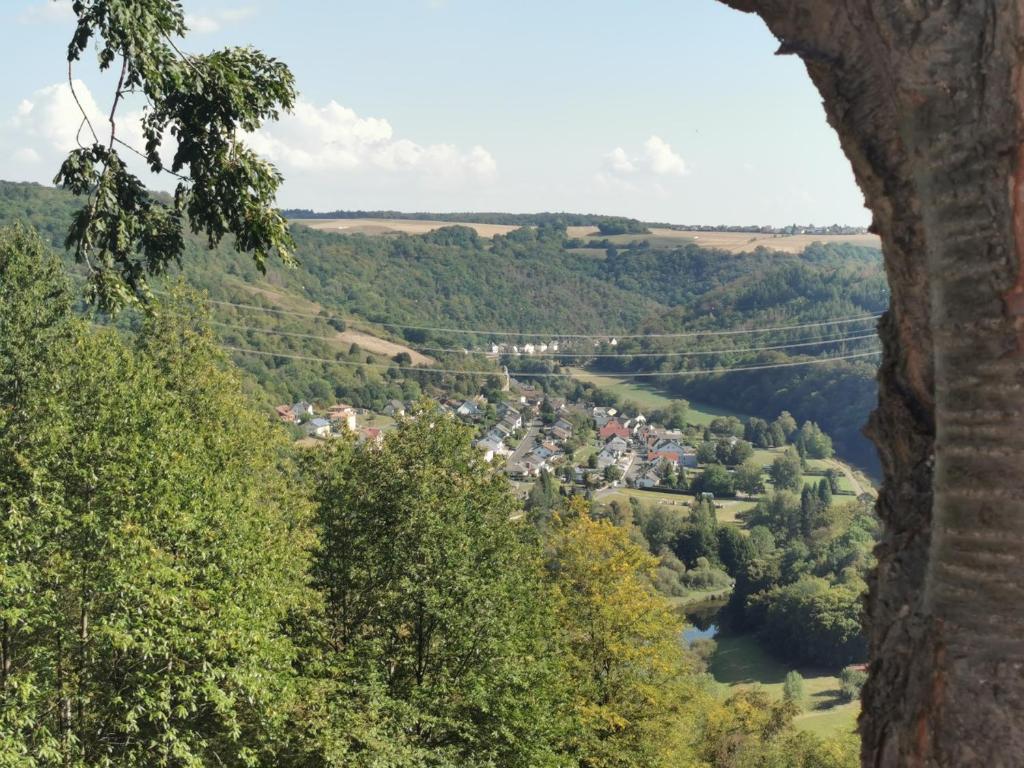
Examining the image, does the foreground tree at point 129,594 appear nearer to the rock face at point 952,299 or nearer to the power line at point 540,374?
the rock face at point 952,299

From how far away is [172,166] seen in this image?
17.4ft

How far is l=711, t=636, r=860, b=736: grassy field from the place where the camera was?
39.2 metres

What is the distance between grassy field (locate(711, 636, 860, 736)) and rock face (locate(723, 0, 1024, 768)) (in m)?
37.8

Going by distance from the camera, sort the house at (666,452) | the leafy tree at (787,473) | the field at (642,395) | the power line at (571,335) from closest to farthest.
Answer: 1. the leafy tree at (787,473)
2. the house at (666,452)
3. the power line at (571,335)
4. the field at (642,395)

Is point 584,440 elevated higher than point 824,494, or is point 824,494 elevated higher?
point 824,494

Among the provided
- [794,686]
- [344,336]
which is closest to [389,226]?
[344,336]

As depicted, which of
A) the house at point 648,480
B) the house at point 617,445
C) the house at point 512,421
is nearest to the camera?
the house at point 648,480

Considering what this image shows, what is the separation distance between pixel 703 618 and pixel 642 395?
2703 inches

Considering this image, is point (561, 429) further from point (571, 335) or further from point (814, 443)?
point (571, 335)

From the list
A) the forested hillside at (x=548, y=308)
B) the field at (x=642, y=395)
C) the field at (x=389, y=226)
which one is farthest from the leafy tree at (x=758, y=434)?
the field at (x=389, y=226)

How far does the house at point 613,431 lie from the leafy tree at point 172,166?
94845mm

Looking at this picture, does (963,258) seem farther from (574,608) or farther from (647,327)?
(647,327)

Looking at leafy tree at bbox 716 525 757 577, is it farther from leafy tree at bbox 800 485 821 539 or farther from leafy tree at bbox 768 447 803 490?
leafy tree at bbox 768 447 803 490

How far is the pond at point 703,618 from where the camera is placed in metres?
50.4
